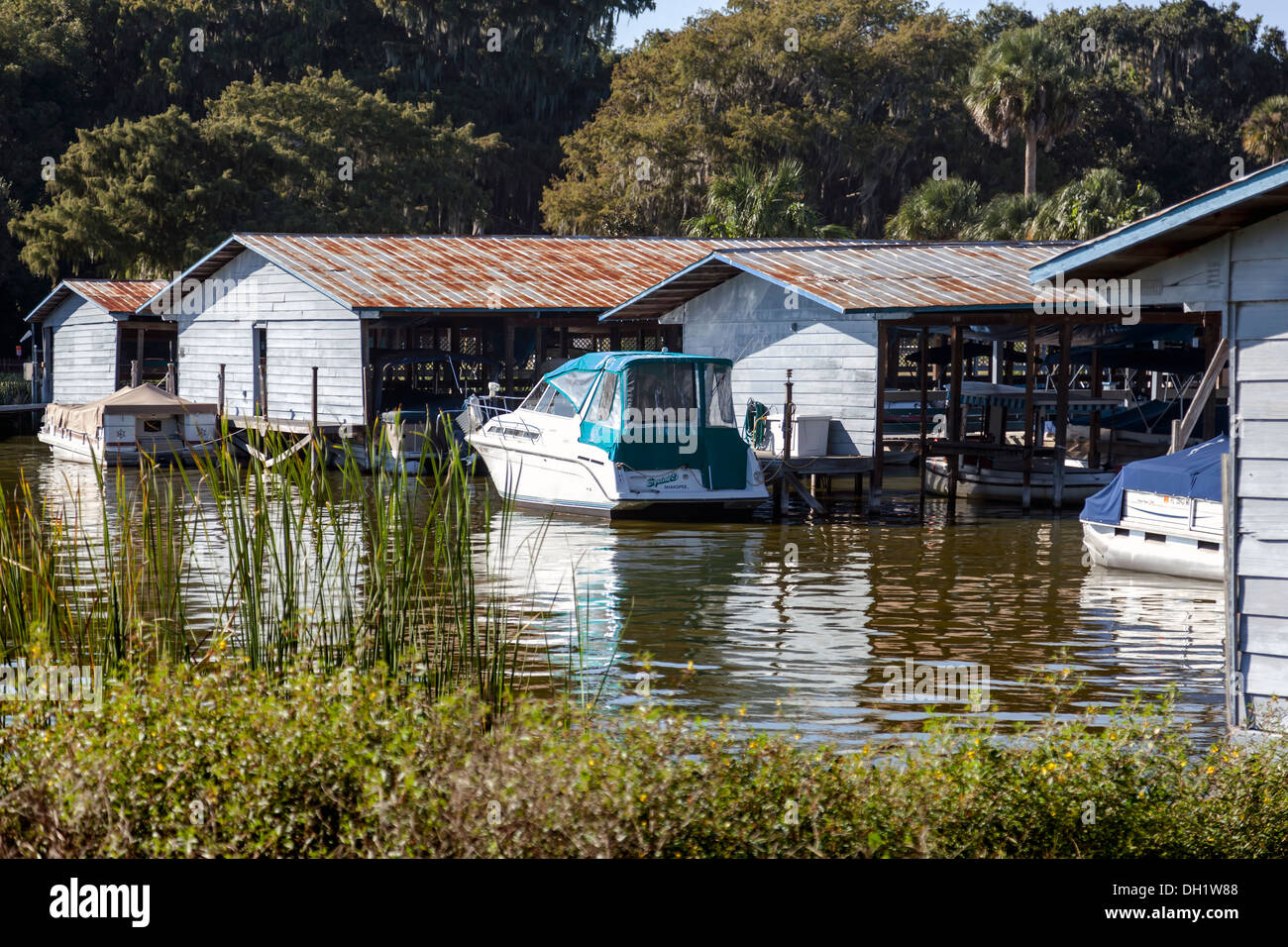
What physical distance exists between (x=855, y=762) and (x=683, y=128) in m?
49.6

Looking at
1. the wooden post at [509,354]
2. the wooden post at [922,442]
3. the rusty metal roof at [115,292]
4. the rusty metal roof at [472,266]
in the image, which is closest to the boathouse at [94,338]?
the rusty metal roof at [115,292]

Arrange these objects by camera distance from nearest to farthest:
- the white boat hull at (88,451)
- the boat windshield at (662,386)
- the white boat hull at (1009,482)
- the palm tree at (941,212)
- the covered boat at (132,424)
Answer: the boat windshield at (662,386) < the white boat hull at (1009,482) < the covered boat at (132,424) < the white boat hull at (88,451) < the palm tree at (941,212)

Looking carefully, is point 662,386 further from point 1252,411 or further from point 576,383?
point 1252,411

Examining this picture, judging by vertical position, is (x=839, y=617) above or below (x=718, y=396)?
below

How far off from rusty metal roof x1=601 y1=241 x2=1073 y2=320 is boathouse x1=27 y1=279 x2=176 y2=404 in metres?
16.0

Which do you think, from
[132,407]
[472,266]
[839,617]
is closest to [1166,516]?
[839,617]

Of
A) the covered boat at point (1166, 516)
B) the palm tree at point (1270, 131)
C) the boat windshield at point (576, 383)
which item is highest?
the palm tree at point (1270, 131)

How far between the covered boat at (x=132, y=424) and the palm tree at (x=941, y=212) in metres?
24.4

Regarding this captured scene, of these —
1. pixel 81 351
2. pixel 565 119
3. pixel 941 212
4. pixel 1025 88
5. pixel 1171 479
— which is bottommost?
pixel 1171 479

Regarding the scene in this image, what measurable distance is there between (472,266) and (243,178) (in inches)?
736

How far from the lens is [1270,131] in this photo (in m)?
48.8

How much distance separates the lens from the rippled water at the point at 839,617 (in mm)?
10922

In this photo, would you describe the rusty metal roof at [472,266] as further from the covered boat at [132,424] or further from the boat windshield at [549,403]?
the boat windshield at [549,403]

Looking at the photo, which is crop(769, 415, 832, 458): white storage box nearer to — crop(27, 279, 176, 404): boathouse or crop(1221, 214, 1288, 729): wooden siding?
crop(1221, 214, 1288, 729): wooden siding
